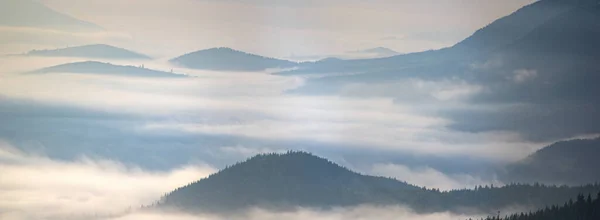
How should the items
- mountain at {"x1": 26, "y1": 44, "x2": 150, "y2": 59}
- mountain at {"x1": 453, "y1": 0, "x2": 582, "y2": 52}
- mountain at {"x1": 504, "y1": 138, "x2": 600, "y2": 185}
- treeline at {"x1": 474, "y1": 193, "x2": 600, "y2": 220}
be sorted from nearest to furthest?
treeline at {"x1": 474, "y1": 193, "x2": 600, "y2": 220}, mountain at {"x1": 504, "y1": 138, "x2": 600, "y2": 185}, mountain at {"x1": 453, "y1": 0, "x2": 582, "y2": 52}, mountain at {"x1": 26, "y1": 44, "x2": 150, "y2": 59}

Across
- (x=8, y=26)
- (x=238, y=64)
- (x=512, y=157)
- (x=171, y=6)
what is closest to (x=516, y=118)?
(x=512, y=157)

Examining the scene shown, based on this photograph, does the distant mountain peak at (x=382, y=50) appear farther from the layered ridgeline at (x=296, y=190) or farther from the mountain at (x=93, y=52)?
the mountain at (x=93, y=52)

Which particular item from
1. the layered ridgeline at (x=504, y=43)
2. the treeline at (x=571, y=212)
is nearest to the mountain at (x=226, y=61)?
the layered ridgeline at (x=504, y=43)

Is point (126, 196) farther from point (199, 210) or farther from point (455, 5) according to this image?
point (455, 5)

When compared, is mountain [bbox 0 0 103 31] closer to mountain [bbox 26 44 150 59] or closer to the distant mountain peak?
mountain [bbox 26 44 150 59]

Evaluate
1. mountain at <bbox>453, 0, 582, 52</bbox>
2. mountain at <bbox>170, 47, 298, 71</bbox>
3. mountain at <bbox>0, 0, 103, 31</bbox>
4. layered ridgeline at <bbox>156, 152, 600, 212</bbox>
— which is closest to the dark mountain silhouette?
mountain at <bbox>453, 0, 582, 52</bbox>
